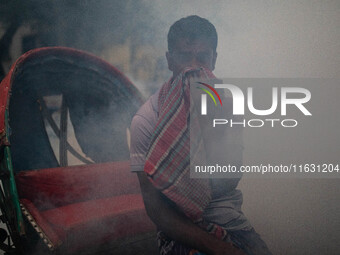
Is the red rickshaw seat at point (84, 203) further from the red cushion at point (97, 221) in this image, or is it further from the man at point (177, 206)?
the man at point (177, 206)

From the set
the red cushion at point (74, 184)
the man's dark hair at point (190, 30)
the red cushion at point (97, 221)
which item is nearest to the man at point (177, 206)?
the man's dark hair at point (190, 30)

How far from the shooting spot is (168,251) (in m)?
0.85

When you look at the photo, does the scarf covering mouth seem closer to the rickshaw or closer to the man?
the man

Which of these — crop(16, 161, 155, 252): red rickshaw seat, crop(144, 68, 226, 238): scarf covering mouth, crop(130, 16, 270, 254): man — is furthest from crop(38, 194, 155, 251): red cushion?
crop(144, 68, 226, 238): scarf covering mouth

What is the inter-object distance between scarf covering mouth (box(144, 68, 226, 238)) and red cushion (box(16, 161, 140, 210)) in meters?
0.90

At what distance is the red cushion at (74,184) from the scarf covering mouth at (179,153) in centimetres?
90

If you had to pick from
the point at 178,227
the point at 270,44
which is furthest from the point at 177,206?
the point at 270,44

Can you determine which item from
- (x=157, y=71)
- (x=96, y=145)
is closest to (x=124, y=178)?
(x=96, y=145)

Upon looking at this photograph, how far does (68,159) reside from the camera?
262 cm

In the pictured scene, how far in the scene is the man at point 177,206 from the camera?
2.63 feet

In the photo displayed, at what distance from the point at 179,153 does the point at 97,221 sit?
0.78 metres

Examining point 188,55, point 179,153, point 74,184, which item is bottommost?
point 74,184

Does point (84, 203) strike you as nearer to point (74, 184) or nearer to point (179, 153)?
point (74, 184)

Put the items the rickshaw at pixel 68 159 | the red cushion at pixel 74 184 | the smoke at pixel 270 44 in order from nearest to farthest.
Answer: the rickshaw at pixel 68 159 < the red cushion at pixel 74 184 < the smoke at pixel 270 44
